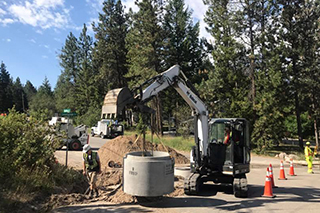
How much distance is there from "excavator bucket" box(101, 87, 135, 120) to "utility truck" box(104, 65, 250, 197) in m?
1.77

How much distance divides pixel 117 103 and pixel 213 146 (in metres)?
4.31

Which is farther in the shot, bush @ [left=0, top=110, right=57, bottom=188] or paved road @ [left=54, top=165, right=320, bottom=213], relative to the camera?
bush @ [left=0, top=110, right=57, bottom=188]

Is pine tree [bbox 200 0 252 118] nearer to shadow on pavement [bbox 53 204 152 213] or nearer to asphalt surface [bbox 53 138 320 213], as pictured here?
asphalt surface [bbox 53 138 320 213]

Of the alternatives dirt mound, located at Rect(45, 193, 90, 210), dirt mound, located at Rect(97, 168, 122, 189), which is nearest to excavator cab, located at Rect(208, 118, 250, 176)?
dirt mound, located at Rect(97, 168, 122, 189)

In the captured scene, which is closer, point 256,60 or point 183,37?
point 256,60

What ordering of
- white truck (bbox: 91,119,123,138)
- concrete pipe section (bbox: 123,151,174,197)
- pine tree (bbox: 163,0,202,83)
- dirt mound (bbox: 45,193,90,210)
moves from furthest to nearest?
pine tree (bbox: 163,0,202,83) → white truck (bbox: 91,119,123,138) → dirt mound (bbox: 45,193,90,210) → concrete pipe section (bbox: 123,151,174,197)

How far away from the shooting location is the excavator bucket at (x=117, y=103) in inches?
277

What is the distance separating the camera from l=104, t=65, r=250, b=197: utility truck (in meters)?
9.39

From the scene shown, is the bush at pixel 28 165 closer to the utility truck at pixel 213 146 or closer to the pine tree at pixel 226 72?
the utility truck at pixel 213 146

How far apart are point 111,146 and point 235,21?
19.4 meters

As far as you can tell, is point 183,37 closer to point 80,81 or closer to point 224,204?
point 80,81

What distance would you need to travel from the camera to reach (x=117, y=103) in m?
7.05

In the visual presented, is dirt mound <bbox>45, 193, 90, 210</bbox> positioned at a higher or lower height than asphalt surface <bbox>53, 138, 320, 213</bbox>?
higher

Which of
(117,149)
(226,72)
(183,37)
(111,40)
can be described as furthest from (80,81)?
(117,149)
